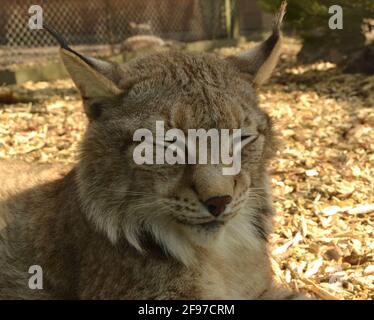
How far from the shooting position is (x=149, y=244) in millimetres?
2879

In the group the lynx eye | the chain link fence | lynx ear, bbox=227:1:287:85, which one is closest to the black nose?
the lynx eye

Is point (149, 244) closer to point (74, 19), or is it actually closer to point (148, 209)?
point (148, 209)

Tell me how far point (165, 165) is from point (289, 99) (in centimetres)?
479

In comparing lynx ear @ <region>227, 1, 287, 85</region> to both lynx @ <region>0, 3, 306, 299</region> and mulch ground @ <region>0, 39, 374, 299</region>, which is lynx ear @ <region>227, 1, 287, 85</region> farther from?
mulch ground @ <region>0, 39, 374, 299</region>

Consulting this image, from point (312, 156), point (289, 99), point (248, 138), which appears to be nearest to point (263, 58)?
point (248, 138)

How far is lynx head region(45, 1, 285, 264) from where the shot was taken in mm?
2668

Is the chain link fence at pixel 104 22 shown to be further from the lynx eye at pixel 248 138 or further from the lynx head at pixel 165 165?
the lynx eye at pixel 248 138

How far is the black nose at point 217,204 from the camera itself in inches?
102

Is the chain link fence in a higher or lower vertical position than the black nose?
higher

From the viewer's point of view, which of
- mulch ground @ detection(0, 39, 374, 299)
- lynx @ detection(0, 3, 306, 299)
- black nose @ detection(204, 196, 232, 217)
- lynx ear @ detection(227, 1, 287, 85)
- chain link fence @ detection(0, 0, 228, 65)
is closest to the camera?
black nose @ detection(204, 196, 232, 217)

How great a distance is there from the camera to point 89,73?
8.96 feet

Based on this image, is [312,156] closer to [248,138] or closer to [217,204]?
[248,138]

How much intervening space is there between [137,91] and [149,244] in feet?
2.29

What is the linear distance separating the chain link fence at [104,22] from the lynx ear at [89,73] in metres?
6.03
